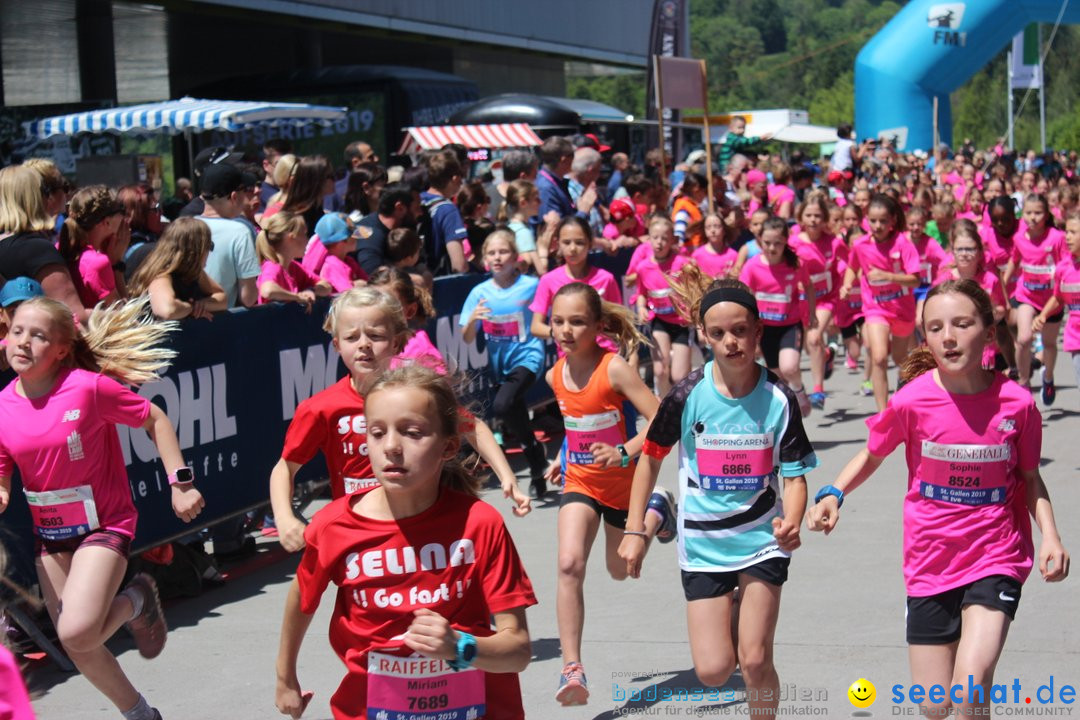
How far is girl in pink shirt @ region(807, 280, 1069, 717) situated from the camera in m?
4.39

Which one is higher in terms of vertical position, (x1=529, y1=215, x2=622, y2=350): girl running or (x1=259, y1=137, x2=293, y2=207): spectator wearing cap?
(x1=259, y1=137, x2=293, y2=207): spectator wearing cap

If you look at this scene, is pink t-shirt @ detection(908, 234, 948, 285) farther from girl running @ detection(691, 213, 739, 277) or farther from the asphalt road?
the asphalt road

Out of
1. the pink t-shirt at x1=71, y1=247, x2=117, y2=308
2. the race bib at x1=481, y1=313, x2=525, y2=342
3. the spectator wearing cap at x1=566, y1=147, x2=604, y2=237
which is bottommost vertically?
the race bib at x1=481, y1=313, x2=525, y2=342

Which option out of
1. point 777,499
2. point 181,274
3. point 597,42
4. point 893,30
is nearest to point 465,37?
point 597,42

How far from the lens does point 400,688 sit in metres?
3.45

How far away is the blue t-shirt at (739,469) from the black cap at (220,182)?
418 centimetres

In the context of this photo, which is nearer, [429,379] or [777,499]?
[429,379]

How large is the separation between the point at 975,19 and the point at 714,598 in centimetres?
3085

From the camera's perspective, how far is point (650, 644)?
6.36 meters

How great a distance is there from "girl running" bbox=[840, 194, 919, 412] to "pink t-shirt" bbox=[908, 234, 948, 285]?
0.97 feet

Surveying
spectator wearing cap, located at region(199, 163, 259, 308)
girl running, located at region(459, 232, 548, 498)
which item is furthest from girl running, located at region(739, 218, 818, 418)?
spectator wearing cap, located at region(199, 163, 259, 308)

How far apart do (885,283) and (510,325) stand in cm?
327

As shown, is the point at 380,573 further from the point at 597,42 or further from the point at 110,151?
the point at 597,42

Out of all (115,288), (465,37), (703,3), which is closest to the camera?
(115,288)
